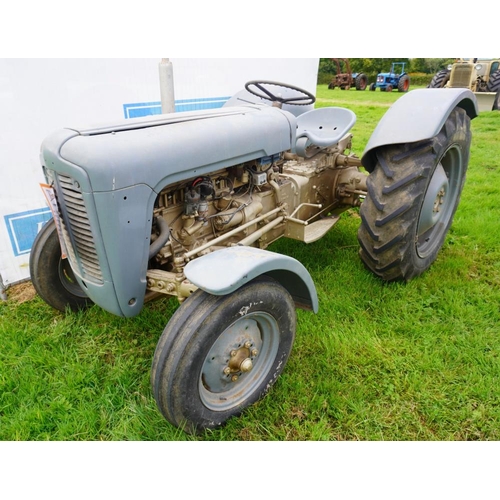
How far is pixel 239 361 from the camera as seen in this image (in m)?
2.14

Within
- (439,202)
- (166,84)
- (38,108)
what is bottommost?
(439,202)

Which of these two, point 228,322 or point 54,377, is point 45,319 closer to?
point 54,377

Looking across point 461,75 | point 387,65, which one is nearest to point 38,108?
point 461,75

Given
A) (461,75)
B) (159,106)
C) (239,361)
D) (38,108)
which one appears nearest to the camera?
(239,361)

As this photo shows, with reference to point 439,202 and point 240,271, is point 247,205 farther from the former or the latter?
point 439,202

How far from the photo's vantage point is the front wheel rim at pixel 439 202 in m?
3.22

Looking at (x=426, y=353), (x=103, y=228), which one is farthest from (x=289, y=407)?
(x=103, y=228)

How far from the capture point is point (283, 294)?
7.27ft

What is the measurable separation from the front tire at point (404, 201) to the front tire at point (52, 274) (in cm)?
202

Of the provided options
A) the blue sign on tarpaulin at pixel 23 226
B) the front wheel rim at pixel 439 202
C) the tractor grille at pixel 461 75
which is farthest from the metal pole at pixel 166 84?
the tractor grille at pixel 461 75

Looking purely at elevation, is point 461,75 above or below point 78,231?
below

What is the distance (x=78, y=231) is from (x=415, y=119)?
2225 mm

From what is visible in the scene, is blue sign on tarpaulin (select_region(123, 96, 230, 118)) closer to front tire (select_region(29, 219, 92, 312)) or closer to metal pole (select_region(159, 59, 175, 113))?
metal pole (select_region(159, 59, 175, 113))

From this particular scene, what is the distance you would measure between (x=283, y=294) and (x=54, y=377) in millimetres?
1389
